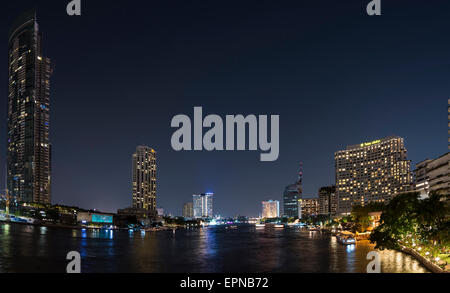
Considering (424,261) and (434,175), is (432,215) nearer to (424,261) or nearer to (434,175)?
(424,261)

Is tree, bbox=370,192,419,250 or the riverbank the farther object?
tree, bbox=370,192,419,250

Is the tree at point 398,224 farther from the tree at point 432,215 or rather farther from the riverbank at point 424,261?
the riverbank at point 424,261

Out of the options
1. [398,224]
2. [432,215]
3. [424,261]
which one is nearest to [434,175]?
[398,224]

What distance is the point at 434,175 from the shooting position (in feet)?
497

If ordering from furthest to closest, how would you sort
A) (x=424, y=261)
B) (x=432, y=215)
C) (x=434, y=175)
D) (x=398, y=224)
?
1. (x=434, y=175)
2. (x=398, y=224)
3. (x=432, y=215)
4. (x=424, y=261)

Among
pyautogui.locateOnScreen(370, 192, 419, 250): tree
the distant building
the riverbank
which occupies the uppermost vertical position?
the distant building

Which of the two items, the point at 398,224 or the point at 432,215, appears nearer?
the point at 432,215

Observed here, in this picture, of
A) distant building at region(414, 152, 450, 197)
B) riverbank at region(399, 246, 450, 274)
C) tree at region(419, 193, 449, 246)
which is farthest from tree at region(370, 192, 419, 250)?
distant building at region(414, 152, 450, 197)

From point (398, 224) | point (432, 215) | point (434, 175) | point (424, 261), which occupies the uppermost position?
point (434, 175)

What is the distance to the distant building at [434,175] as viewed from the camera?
138 meters

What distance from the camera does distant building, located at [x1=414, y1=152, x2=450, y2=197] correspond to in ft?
452

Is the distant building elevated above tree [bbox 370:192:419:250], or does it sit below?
above

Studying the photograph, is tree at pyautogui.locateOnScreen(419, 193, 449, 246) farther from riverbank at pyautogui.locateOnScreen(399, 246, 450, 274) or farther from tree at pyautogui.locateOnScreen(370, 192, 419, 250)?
riverbank at pyautogui.locateOnScreen(399, 246, 450, 274)
